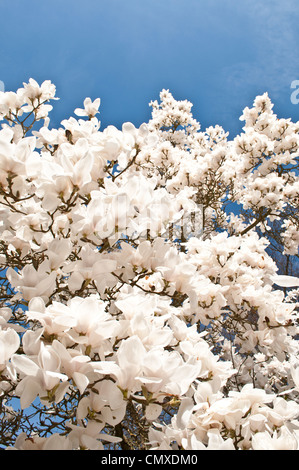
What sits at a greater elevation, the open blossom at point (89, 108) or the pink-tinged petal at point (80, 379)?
the open blossom at point (89, 108)

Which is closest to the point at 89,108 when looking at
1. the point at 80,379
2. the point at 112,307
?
the point at 112,307

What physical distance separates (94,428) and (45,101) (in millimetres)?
2742

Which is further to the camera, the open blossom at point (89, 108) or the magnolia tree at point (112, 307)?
the open blossom at point (89, 108)

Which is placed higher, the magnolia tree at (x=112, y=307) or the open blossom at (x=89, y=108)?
the open blossom at (x=89, y=108)

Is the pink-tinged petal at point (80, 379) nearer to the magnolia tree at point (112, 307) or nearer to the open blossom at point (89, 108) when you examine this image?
the magnolia tree at point (112, 307)

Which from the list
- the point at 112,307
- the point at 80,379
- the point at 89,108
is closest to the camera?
the point at 80,379

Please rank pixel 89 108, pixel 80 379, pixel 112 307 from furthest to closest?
pixel 89 108, pixel 112 307, pixel 80 379

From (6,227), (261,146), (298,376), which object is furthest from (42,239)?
(261,146)

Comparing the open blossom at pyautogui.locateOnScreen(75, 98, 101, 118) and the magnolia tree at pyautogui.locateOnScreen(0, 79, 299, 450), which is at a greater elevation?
the open blossom at pyautogui.locateOnScreen(75, 98, 101, 118)

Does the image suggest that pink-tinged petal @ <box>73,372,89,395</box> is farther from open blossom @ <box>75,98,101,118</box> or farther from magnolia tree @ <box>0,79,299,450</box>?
open blossom @ <box>75,98,101,118</box>

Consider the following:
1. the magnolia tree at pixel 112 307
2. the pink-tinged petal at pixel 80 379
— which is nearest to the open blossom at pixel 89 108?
the magnolia tree at pixel 112 307

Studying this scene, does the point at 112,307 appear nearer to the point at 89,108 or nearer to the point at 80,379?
the point at 80,379

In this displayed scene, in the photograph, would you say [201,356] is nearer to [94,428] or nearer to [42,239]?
[94,428]

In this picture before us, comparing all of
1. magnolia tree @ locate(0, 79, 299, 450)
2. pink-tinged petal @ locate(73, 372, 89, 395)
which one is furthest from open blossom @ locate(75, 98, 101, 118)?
pink-tinged petal @ locate(73, 372, 89, 395)
